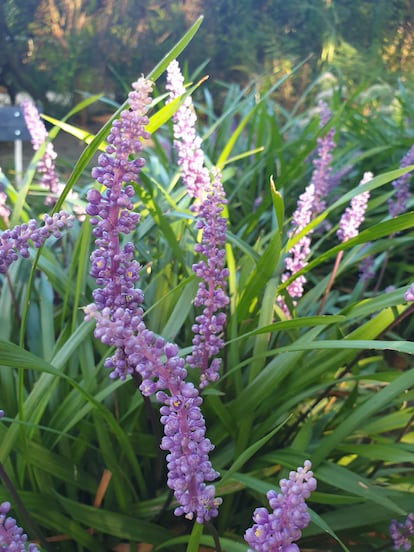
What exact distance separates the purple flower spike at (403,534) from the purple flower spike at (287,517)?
2.20ft

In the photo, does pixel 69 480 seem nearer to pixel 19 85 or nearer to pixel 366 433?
pixel 366 433

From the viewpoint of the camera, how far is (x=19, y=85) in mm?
8891

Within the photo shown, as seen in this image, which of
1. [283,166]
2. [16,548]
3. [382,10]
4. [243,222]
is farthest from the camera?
[382,10]

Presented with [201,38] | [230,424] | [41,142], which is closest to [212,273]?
[230,424]

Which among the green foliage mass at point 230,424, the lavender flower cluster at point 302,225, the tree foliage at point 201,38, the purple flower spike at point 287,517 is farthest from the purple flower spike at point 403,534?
the tree foliage at point 201,38

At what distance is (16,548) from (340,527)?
77cm

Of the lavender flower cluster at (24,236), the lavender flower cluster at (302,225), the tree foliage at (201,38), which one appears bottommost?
the tree foliage at (201,38)

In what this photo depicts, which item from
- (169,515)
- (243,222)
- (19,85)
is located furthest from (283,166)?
(19,85)

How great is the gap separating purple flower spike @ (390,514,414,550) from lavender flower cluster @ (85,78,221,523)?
21.6 inches

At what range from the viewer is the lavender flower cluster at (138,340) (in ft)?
2.06

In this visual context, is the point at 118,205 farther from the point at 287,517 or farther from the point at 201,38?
the point at 201,38

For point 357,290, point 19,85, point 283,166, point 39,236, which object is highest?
point 39,236

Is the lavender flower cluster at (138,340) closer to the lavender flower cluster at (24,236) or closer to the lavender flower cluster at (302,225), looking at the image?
the lavender flower cluster at (24,236)

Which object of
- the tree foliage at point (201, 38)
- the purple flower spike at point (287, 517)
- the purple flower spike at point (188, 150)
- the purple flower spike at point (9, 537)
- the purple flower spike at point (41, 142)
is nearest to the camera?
the purple flower spike at point (287, 517)
